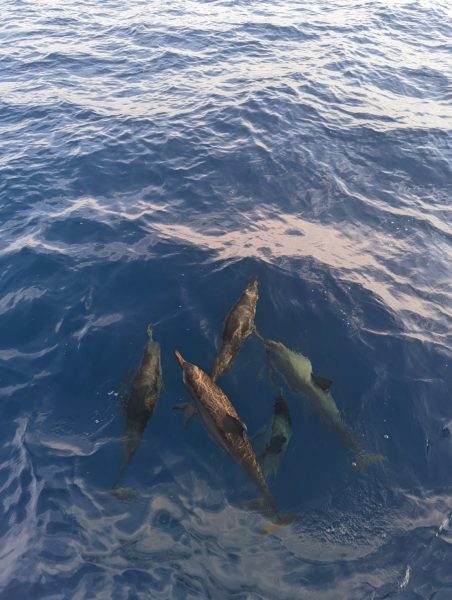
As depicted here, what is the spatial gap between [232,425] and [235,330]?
118 inches

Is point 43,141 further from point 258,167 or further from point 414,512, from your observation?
point 414,512

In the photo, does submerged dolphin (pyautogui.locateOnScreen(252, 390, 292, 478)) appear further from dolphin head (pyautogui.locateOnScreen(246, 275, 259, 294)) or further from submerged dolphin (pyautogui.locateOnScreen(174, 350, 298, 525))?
dolphin head (pyautogui.locateOnScreen(246, 275, 259, 294))

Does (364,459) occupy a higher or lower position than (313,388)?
lower

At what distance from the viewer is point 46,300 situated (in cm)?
1261

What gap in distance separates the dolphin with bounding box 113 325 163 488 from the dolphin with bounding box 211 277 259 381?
1.39m

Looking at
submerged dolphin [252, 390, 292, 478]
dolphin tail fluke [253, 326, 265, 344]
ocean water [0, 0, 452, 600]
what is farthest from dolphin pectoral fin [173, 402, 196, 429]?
dolphin tail fluke [253, 326, 265, 344]

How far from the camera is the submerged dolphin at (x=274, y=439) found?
900cm

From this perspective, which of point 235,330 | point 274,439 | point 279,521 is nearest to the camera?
point 279,521

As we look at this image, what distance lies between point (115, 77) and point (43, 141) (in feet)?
26.2

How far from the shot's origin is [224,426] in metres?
8.54

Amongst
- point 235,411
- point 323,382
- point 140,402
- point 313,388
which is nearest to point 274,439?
point 235,411

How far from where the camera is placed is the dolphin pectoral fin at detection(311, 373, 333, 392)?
9.81 meters

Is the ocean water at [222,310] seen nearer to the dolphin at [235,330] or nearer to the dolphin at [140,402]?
the dolphin at [140,402]

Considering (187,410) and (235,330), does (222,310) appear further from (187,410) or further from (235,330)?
(187,410)
